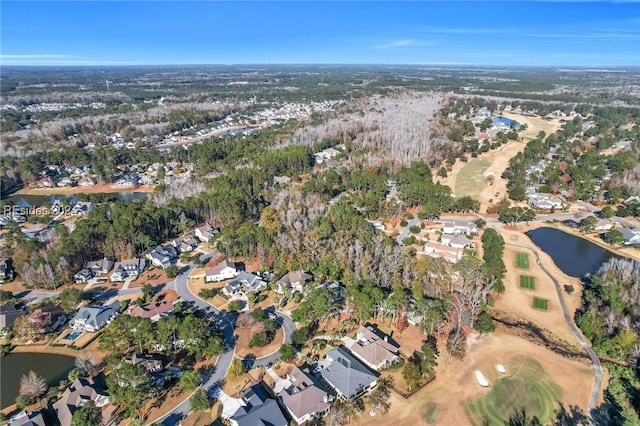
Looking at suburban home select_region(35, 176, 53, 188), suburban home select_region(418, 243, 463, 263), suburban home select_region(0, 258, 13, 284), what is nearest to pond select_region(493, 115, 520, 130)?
suburban home select_region(418, 243, 463, 263)

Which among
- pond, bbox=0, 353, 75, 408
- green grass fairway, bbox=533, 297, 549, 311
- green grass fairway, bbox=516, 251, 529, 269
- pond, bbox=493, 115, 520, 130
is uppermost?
pond, bbox=493, 115, 520, 130

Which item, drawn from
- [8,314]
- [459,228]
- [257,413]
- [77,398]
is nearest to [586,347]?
[459,228]

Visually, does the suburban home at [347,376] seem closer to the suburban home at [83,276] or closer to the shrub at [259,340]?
the shrub at [259,340]

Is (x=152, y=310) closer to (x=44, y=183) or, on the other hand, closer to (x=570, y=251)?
(x=570, y=251)

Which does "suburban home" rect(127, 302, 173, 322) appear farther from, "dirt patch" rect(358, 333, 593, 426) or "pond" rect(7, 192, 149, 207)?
"pond" rect(7, 192, 149, 207)

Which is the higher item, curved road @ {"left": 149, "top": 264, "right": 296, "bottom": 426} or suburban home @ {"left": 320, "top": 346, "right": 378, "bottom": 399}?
suburban home @ {"left": 320, "top": 346, "right": 378, "bottom": 399}
